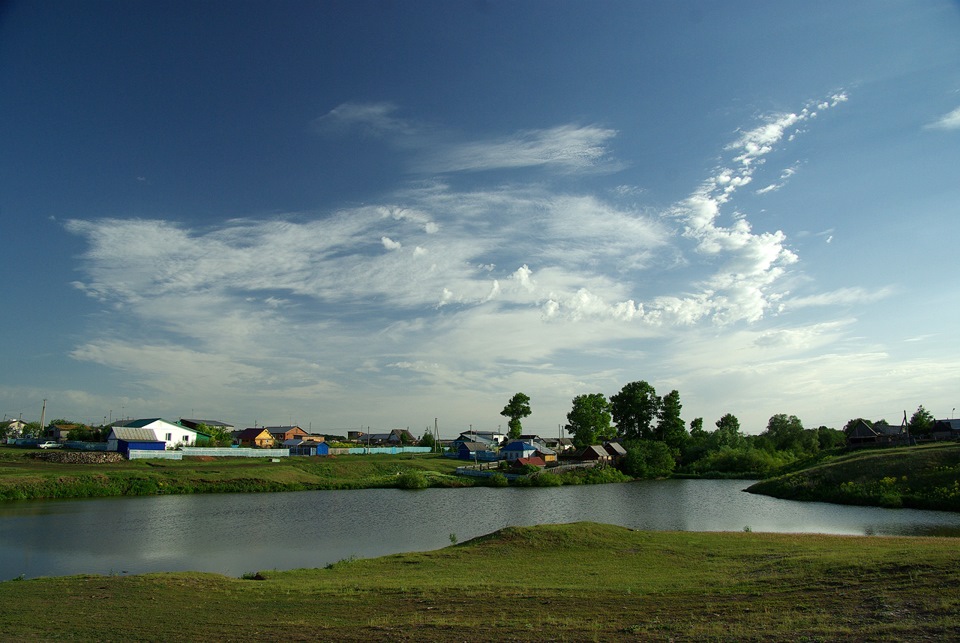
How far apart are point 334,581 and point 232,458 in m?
74.5

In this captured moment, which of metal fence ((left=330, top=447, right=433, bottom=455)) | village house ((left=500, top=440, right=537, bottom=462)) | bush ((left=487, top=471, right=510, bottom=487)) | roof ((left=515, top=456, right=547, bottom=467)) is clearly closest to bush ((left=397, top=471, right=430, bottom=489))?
bush ((left=487, top=471, right=510, bottom=487))

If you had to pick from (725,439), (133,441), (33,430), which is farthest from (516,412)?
(33,430)

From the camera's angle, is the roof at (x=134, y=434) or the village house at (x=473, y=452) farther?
the village house at (x=473, y=452)

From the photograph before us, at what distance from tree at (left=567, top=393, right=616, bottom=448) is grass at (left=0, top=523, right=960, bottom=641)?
298ft

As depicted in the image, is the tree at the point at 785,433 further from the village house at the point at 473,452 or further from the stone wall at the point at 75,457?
the stone wall at the point at 75,457

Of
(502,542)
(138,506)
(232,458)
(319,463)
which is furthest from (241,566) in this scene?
(232,458)

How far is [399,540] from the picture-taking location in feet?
110

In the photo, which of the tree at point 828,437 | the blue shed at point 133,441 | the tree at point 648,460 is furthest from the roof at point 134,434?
the tree at point 828,437

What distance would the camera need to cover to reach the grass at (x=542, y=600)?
12.7m

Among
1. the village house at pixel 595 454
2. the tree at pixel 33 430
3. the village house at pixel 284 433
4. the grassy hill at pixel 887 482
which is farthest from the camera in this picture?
the village house at pixel 284 433

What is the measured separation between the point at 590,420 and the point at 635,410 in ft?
32.8

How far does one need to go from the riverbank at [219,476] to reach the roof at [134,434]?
13.4m

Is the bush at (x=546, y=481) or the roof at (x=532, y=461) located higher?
the roof at (x=532, y=461)

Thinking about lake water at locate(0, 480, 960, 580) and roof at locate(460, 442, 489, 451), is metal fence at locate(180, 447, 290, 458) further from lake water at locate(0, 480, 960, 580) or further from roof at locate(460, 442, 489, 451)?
roof at locate(460, 442, 489, 451)
